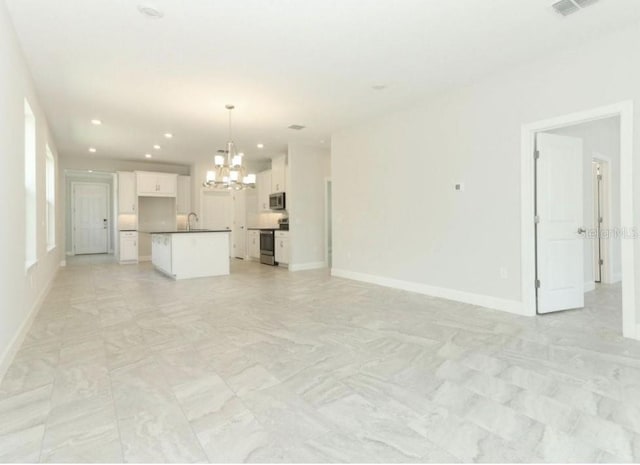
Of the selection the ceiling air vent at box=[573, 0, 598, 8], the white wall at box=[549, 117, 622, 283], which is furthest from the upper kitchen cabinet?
the ceiling air vent at box=[573, 0, 598, 8]

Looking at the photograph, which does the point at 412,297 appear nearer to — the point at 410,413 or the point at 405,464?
the point at 410,413

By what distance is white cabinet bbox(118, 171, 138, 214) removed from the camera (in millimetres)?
9094

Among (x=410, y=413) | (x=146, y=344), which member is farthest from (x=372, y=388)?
(x=146, y=344)

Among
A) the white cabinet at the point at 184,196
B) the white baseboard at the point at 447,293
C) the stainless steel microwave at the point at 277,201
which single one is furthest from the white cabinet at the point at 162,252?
the white baseboard at the point at 447,293

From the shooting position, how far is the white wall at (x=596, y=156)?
4.93m

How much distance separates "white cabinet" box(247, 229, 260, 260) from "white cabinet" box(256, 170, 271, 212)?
2.16 feet

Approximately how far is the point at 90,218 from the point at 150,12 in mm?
10671

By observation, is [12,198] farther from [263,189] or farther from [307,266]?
[263,189]

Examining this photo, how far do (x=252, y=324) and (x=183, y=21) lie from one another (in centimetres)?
282

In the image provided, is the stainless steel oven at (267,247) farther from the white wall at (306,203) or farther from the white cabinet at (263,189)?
the white wall at (306,203)

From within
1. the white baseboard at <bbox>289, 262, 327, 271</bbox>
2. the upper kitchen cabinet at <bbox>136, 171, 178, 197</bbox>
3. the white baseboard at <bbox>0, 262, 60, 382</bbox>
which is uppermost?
the upper kitchen cabinet at <bbox>136, 171, 178, 197</bbox>

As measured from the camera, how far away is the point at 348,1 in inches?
108

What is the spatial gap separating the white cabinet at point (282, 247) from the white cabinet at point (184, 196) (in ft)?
11.0

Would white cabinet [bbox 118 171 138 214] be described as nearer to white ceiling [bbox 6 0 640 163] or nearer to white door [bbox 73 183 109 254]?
white door [bbox 73 183 109 254]
